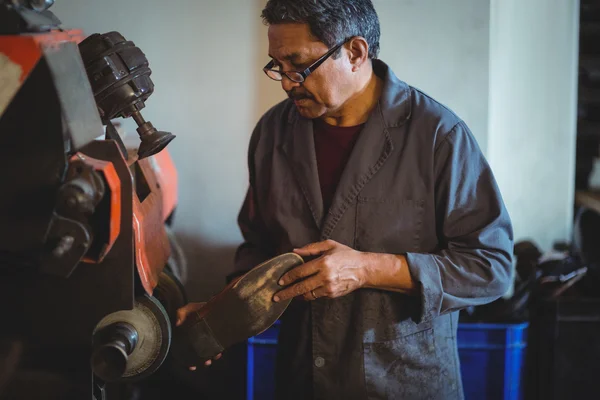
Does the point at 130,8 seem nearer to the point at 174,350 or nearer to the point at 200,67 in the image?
the point at 200,67

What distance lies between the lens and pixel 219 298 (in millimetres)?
1393

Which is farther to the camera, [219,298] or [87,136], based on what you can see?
[219,298]

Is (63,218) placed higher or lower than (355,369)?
higher

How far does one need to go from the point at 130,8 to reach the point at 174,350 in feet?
5.10

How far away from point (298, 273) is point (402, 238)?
0.32 m

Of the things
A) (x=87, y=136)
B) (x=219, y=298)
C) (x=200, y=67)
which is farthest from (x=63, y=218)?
(x=200, y=67)

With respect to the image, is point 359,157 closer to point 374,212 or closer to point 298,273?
point 374,212

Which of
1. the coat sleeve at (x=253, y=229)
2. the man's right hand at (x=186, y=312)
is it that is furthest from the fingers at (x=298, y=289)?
the coat sleeve at (x=253, y=229)

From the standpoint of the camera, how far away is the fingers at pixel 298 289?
1.38m

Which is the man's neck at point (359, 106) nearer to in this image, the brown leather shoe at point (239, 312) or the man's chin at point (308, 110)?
the man's chin at point (308, 110)

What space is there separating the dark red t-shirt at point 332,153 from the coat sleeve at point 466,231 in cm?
23

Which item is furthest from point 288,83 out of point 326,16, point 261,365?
point 261,365

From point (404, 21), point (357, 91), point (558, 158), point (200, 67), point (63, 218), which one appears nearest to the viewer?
point (63, 218)

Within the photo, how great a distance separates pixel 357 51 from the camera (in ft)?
5.26
